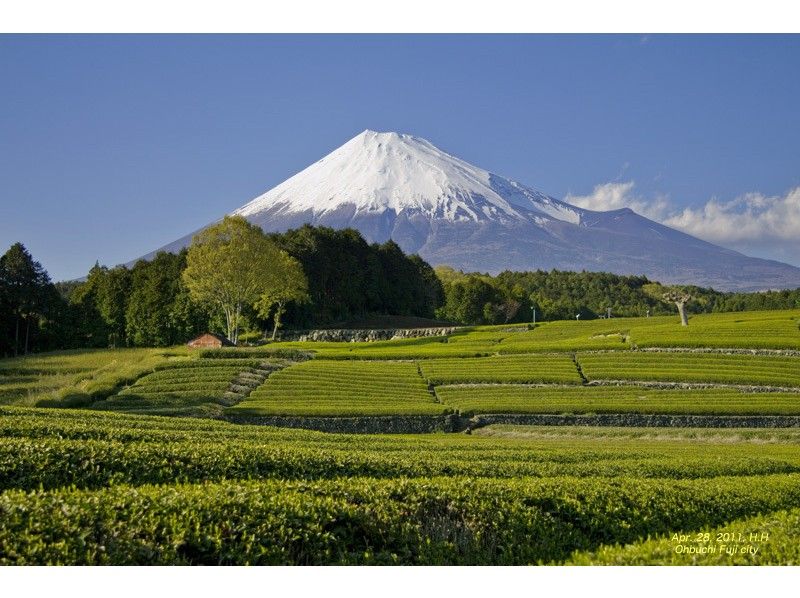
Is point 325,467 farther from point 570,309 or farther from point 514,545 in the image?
point 570,309

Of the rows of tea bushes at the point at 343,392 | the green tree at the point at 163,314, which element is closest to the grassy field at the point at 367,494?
the rows of tea bushes at the point at 343,392

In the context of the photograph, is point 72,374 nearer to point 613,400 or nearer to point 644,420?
point 613,400

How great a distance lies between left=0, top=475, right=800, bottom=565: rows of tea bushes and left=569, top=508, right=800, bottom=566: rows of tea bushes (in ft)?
2.72

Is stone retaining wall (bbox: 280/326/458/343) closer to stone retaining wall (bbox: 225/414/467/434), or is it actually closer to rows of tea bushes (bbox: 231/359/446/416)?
rows of tea bushes (bbox: 231/359/446/416)

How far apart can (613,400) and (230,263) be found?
120 feet

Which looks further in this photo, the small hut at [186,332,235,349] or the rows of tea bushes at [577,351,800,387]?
the small hut at [186,332,235,349]

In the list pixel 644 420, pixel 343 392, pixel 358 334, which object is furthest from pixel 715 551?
pixel 358 334

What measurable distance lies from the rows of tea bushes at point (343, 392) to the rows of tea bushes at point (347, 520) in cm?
2307

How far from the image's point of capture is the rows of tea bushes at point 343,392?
1391 inches

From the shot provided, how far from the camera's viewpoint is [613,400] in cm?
3703

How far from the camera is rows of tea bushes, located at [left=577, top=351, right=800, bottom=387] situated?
1604 inches

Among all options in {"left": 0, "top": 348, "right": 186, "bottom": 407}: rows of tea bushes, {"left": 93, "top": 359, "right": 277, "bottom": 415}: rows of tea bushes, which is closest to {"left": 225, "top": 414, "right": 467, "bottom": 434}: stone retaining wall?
{"left": 93, "top": 359, "right": 277, "bottom": 415}: rows of tea bushes

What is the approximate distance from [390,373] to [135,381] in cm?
1463

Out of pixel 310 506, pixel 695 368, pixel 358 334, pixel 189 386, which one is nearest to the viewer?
pixel 310 506
